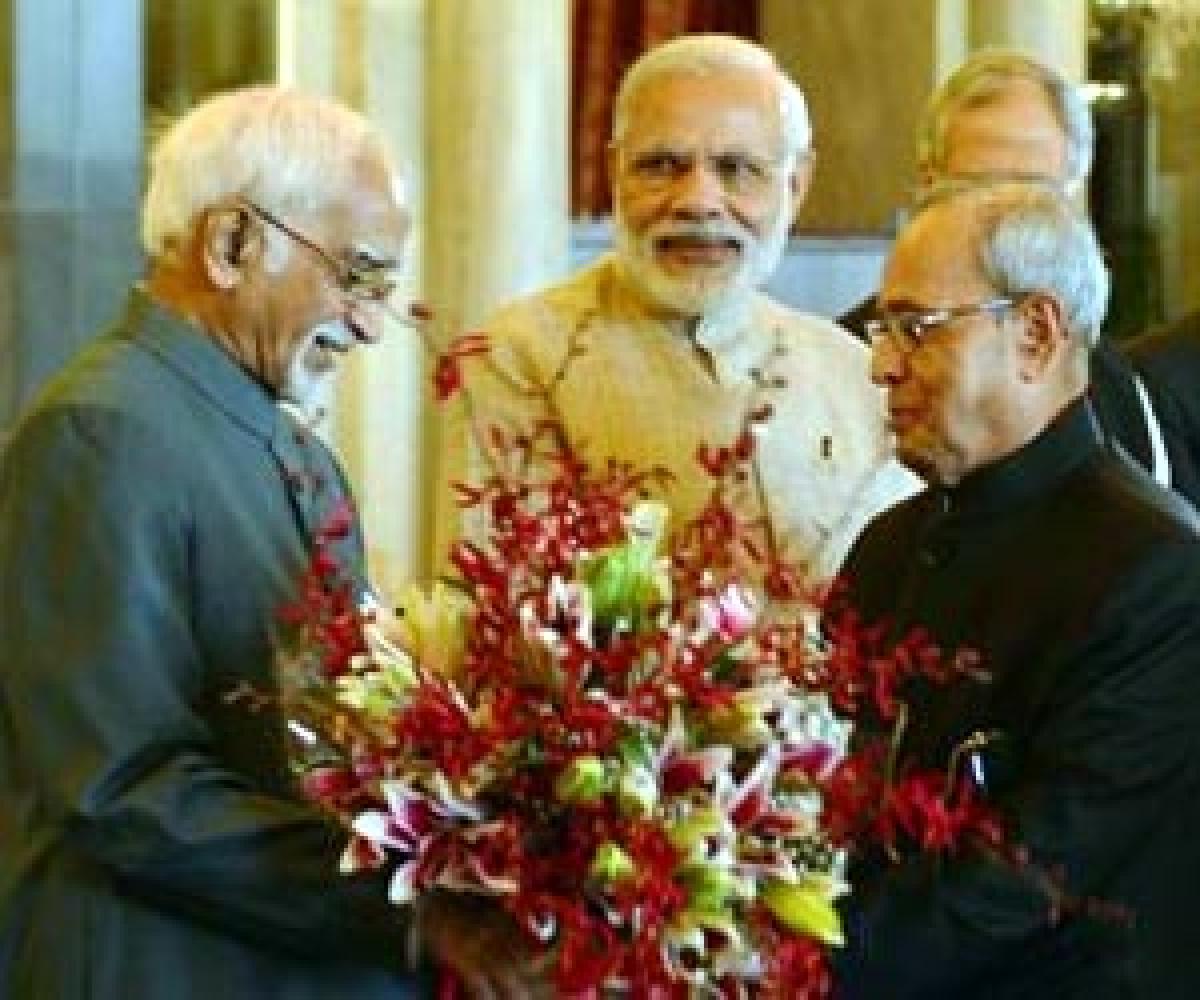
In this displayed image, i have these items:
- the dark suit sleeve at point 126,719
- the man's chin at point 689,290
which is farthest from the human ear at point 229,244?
the man's chin at point 689,290

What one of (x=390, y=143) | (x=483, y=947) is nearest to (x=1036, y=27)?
(x=390, y=143)

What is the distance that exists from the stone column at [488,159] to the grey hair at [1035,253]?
315 centimetres

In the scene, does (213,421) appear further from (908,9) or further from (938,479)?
(908,9)

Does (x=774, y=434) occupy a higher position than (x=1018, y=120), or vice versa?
(x=1018, y=120)

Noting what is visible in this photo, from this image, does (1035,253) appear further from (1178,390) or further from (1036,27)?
(1036,27)

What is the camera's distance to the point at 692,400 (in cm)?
394

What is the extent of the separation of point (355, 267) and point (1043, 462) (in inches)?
26.8

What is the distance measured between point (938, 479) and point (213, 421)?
28.5 inches

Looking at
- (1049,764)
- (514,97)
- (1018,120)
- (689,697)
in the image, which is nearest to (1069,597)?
(1049,764)

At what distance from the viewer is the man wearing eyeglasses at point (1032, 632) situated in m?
3.04

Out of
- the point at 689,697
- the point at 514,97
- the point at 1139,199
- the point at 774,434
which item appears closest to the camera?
the point at 689,697

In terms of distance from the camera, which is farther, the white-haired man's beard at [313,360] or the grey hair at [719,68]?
the grey hair at [719,68]

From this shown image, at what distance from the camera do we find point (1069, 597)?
3.13m

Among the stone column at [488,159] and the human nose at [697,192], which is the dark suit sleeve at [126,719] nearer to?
the human nose at [697,192]
